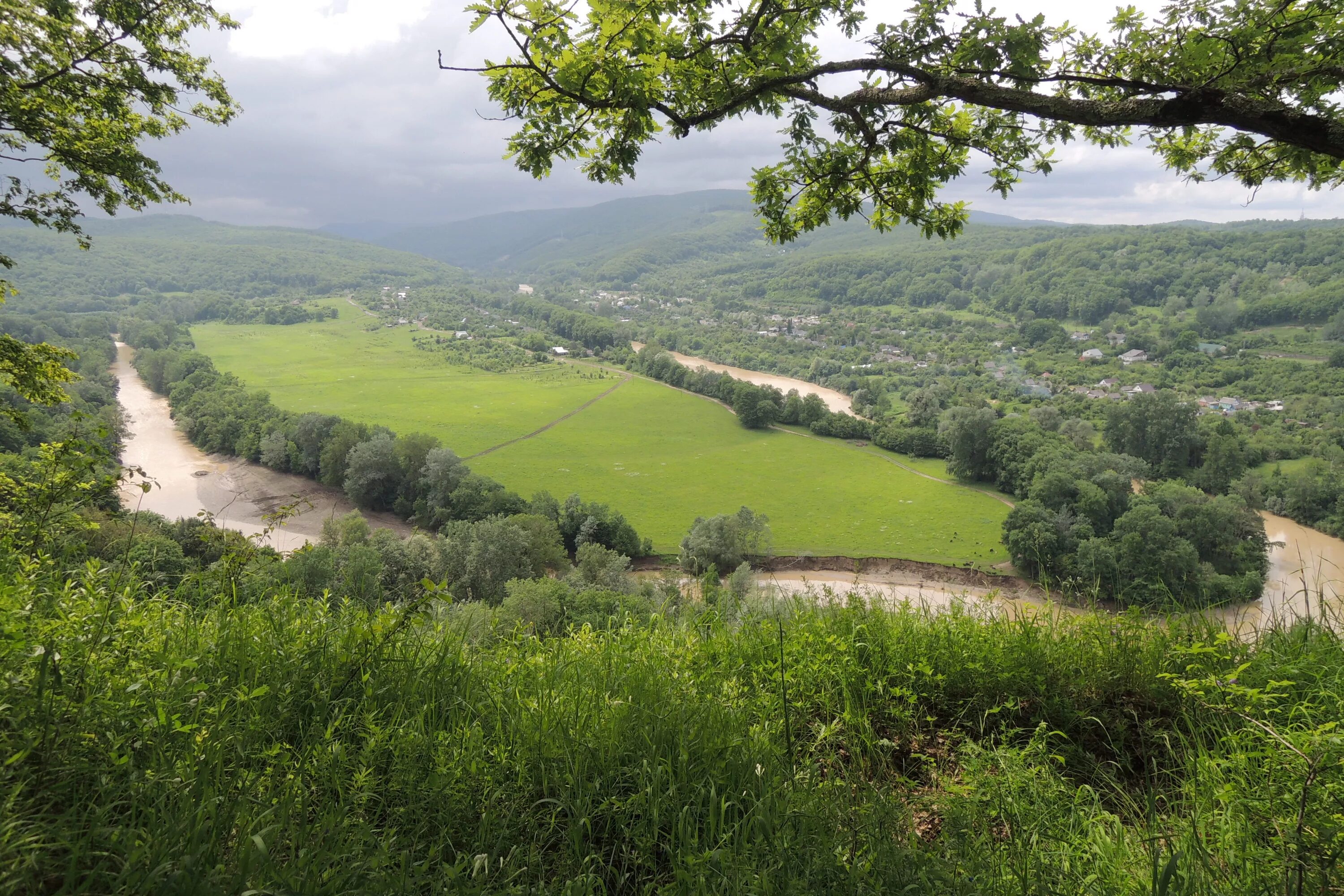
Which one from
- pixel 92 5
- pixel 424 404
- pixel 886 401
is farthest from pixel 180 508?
pixel 886 401

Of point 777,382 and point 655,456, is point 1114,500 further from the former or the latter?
point 777,382

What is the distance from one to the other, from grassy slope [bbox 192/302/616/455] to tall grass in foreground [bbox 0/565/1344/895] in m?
58.0

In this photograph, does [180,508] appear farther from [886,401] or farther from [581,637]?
[886,401]

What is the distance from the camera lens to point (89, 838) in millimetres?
1627

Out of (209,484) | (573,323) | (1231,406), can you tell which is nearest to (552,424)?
(209,484)

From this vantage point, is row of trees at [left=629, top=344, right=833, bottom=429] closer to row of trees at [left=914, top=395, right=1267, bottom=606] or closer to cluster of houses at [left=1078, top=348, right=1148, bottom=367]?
row of trees at [left=914, top=395, right=1267, bottom=606]

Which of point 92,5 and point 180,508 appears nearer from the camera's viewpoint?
point 92,5

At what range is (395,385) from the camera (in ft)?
271

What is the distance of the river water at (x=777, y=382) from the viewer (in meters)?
86.0

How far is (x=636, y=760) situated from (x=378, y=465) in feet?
166

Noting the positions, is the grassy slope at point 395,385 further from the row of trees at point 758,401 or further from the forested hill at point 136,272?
the forested hill at point 136,272

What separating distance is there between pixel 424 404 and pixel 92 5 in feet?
230

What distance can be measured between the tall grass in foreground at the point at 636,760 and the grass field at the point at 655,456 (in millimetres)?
39204

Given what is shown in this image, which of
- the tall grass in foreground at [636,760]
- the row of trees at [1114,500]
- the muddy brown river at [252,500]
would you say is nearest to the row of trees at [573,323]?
the muddy brown river at [252,500]
